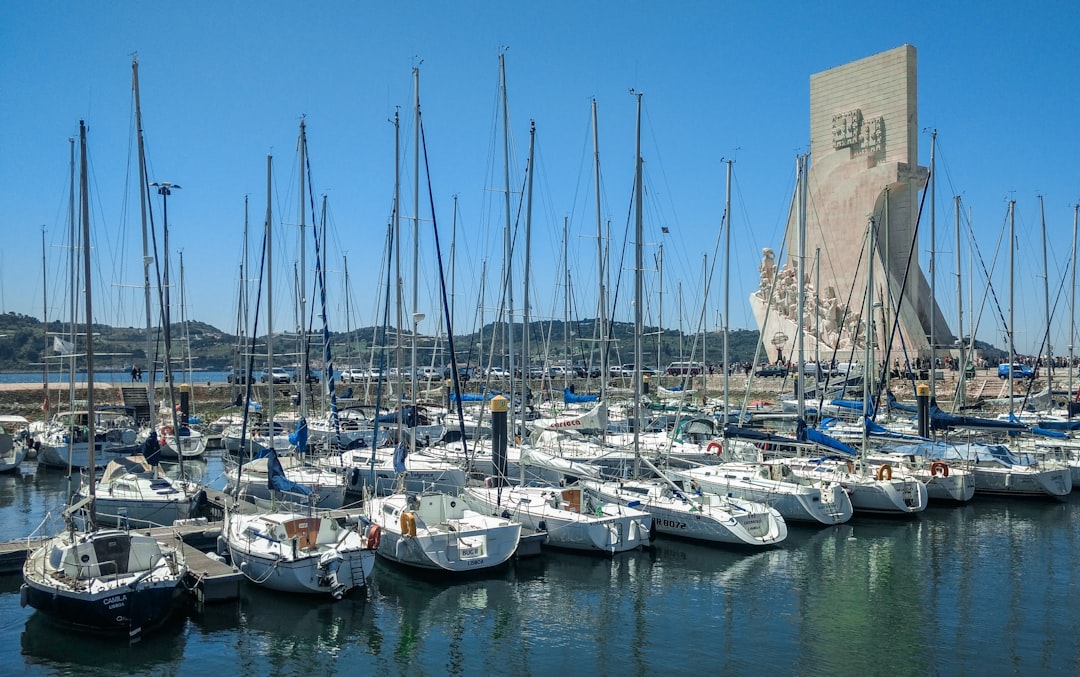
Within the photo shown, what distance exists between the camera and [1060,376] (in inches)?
2441

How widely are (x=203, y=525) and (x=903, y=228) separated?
2508 inches

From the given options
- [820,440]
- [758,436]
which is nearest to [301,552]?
[758,436]

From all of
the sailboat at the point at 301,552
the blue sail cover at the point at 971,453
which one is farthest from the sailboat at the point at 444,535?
the blue sail cover at the point at 971,453

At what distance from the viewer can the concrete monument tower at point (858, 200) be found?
7112 cm

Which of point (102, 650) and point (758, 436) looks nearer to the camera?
point (102, 650)

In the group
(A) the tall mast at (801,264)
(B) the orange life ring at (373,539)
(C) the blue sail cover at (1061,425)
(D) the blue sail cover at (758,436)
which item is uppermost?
(A) the tall mast at (801,264)

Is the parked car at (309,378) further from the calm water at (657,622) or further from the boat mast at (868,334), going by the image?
the boat mast at (868,334)

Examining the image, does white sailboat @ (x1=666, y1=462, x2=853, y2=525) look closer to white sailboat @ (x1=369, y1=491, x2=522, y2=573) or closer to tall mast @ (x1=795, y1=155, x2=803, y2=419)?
tall mast @ (x1=795, y1=155, x2=803, y2=419)

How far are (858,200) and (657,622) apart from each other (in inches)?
2443

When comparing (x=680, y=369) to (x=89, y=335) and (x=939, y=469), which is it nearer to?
(x=939, y=469)

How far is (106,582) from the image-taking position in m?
17.1

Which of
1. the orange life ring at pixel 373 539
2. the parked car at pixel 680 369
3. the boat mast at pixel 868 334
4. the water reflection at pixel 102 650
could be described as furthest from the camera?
the parked car at pixel 680 369

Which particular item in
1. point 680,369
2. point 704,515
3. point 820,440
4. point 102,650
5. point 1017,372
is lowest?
point 102,650

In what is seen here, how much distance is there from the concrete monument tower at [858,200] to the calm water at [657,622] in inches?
1932
